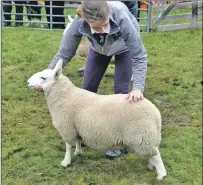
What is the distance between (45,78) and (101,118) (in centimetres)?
60

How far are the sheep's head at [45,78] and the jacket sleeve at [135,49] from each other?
607 millimetres

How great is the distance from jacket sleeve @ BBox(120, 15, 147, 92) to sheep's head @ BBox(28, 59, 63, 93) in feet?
1.99

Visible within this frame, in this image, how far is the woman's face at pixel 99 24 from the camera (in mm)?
3229

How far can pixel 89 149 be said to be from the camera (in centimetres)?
420

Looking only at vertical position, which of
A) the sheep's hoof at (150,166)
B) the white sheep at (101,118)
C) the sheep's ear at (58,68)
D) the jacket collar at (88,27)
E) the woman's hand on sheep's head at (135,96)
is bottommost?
the sheep's hoof at (150,166)

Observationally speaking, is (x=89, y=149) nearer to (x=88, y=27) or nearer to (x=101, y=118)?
(x=101, y=118)

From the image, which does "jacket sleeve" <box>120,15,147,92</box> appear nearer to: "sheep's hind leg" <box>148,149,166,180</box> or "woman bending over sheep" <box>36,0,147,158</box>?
"woman bending over sheep" <box>36,0,147,158</box>

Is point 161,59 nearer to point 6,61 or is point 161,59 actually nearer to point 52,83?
point 6,61

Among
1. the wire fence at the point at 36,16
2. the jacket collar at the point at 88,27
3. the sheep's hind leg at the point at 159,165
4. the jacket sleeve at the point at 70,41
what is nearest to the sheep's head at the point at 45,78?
the jacket sleeve at the point at 70,41

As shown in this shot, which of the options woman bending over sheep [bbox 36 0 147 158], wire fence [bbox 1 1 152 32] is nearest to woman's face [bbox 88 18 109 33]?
woman bending over sheep [bbox 36 0 147 158]

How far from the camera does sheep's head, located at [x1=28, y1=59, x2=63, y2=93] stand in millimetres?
3602

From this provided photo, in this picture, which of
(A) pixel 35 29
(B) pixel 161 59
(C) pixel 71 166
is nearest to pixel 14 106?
(C) pixel 71 166

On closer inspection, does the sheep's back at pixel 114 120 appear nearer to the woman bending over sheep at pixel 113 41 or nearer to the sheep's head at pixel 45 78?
the woman bending over sheep at pixel 113 41

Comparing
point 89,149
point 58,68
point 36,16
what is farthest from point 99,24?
point 36,16
